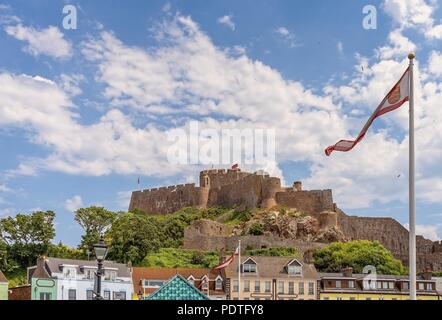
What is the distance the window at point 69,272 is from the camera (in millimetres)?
41944

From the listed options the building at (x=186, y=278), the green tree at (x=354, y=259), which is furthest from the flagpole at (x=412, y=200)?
the green tree at (x=354, y=259)

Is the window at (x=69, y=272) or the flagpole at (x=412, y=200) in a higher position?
the flagpole at (x=412, y=200)

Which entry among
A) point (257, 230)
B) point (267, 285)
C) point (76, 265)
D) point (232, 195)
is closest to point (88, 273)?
point (76, 265)

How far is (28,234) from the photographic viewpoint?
2366 inches

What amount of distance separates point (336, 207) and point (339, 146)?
79.9m

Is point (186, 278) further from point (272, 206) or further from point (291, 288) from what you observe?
point (272, 206)

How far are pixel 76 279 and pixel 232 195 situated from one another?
58.3 meters

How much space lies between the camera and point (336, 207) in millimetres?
92750

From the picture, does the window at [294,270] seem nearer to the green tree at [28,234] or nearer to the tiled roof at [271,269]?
the tiled roof at [271,269]

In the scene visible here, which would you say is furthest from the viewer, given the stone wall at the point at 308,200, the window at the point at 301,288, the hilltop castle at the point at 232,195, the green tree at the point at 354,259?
the hilltop castle at the point at 232,195

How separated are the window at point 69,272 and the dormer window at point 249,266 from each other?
44.4 ft

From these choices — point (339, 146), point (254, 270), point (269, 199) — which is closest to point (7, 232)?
point (254, 270)

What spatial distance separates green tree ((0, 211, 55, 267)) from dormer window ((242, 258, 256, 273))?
1832 centimetres
